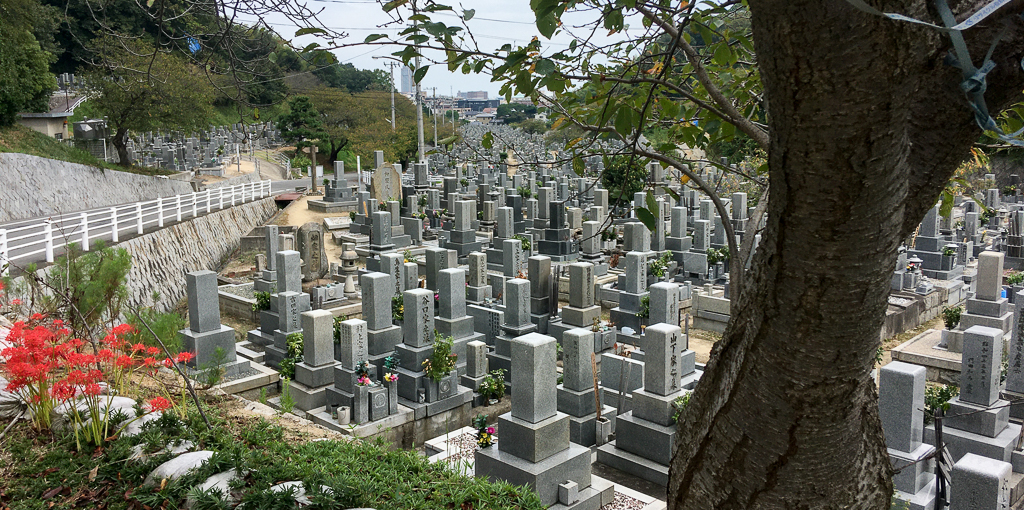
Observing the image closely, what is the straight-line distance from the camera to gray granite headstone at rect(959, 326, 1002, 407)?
835 cm

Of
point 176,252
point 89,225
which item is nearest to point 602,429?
point 176,252

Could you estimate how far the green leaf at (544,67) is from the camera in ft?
8.19

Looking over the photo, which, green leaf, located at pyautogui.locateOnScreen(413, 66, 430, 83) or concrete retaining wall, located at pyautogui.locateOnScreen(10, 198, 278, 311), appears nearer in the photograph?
green leaf, located at pyautogui.locateOnScreen(413, 66, 430, 83)

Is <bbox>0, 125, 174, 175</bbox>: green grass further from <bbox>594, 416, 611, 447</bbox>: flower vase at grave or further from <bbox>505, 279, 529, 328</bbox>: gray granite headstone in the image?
<bbox>594, 416, 611, 447</bbox>: flower vase at grave

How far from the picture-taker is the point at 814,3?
1618 millimetres

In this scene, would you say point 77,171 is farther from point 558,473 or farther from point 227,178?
point 558,473

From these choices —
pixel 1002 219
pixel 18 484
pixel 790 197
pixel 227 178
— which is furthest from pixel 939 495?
pixel 227 178

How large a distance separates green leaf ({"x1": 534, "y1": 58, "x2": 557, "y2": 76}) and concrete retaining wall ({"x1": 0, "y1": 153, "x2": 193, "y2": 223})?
21.8 meters

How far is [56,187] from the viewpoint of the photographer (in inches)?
890

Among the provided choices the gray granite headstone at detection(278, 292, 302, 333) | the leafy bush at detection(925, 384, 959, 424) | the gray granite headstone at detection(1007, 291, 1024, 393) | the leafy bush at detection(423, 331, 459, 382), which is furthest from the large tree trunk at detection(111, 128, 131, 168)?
the gray granite headstone at detection(1007, 291, 1024, 393)

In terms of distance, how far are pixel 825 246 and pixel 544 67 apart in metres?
1.15

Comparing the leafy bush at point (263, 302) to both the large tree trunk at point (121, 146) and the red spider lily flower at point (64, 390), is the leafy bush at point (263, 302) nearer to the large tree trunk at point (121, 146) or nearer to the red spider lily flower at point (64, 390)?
the red spider lily flower at point (64, 390)

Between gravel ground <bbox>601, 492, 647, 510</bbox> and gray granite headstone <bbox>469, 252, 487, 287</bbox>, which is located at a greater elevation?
gray granite headstone <bbox>469, 252, 487, 287</bbox>

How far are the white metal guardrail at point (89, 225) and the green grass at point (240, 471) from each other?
142 inches
